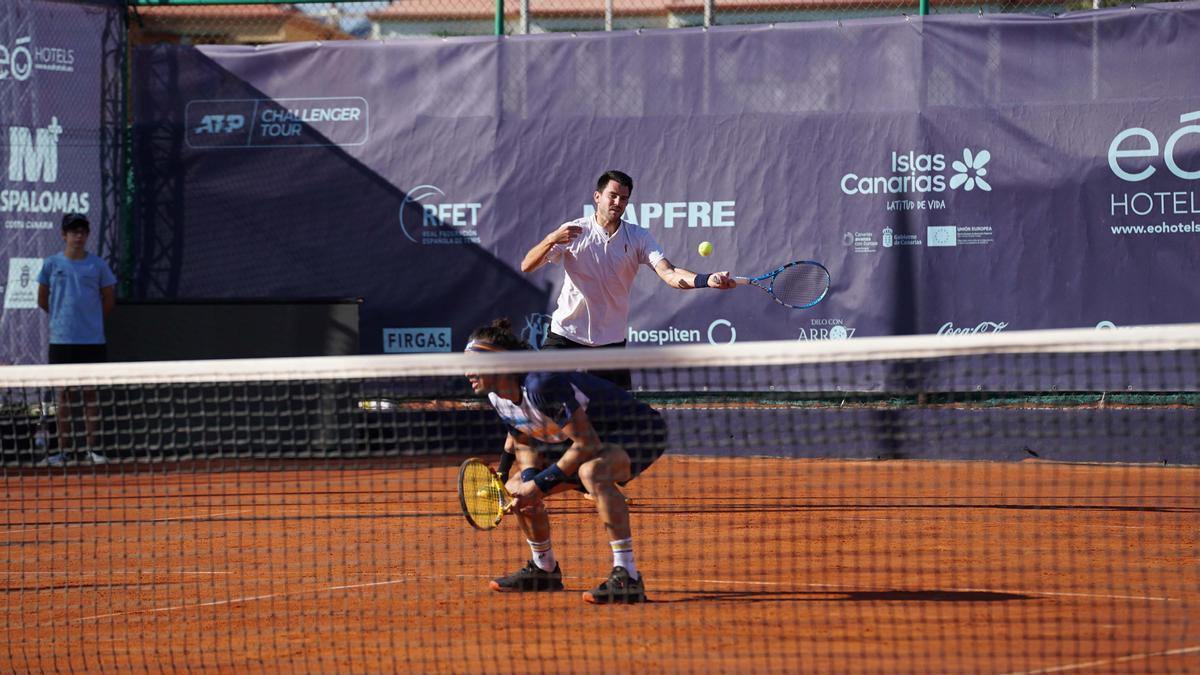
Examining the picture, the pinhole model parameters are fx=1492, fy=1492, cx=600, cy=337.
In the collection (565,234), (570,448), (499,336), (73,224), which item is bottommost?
(570,448)

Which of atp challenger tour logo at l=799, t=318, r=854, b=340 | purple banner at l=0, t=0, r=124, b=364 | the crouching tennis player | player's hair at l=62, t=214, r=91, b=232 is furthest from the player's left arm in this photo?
purple banner at l=0, t=0, r=124, b=364

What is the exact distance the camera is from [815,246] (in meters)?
10.3

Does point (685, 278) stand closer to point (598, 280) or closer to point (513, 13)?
point (598, 280)

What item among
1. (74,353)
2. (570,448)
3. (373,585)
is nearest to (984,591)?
(570,448)

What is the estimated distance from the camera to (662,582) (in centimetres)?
573

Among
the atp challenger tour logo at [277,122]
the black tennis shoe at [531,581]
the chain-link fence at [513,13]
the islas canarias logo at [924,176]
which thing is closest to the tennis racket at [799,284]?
the islas canarias logo at [924,176]

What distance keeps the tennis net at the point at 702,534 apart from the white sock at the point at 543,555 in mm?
121

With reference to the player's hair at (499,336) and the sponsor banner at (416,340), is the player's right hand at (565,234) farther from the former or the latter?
the sponsor banner at (416,340)

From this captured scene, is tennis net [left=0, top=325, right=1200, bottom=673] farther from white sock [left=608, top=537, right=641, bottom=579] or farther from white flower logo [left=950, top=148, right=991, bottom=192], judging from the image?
white flower logo [left=950, top=148, right=991, bottom=192]

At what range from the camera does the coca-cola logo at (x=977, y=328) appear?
32.5 feet

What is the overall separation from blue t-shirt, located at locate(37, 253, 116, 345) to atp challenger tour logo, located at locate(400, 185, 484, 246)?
2177mm

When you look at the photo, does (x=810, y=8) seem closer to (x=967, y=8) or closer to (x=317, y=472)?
(x=967, y=8)

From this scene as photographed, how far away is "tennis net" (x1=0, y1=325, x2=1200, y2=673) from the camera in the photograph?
4582 millimetres

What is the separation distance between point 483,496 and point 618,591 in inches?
23.9
